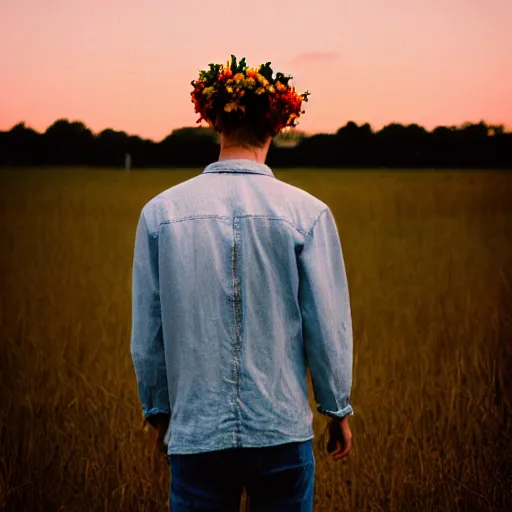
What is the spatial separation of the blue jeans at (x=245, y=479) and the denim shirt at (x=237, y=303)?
28 mm

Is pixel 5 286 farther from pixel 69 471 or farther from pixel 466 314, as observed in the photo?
pixel 466 314

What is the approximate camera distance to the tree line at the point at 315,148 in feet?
14.6

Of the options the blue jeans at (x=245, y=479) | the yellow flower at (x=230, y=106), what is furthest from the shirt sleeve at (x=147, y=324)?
the yellow flower at (x=230, y=106)

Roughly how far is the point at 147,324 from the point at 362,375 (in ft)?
6.75

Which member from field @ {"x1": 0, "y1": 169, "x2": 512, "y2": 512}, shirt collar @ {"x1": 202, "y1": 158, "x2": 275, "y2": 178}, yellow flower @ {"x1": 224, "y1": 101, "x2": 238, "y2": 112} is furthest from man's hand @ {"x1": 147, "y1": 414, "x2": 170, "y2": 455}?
field @ {"x1": 0, "y1": 169, "x2": 512, "y2": 512}

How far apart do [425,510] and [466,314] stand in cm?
170

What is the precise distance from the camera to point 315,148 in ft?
16.1

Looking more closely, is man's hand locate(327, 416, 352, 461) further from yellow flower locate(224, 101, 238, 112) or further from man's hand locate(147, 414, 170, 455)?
yellow flower locate(224, 101, 238, 112)

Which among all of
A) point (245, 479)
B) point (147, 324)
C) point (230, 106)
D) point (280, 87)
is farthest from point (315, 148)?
point (245, 479)

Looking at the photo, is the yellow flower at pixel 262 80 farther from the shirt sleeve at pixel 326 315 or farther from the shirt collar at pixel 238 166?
the shirt sleeve at pixel 326 315

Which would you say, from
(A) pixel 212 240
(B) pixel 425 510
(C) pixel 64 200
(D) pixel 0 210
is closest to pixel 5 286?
(D) pixel 0 210

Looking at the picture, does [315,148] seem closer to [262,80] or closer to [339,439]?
[262,80]

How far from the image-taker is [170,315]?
120 centimetres

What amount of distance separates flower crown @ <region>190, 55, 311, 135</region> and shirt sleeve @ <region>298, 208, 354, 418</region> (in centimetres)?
25
